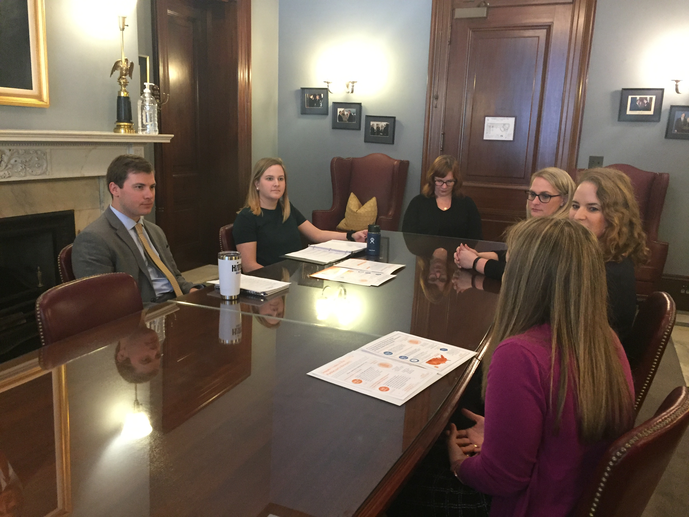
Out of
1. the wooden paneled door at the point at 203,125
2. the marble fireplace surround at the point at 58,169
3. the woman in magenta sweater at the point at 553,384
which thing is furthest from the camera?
the wooden paneled door at the point at 203,125

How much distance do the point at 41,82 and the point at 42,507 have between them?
110 inches

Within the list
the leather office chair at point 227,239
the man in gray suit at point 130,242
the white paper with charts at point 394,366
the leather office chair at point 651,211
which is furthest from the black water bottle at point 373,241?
the leather office chair at point 651,211

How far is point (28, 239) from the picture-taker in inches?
129

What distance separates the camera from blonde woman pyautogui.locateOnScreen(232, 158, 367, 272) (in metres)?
2.73

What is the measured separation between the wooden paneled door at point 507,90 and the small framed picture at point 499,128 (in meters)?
0.03

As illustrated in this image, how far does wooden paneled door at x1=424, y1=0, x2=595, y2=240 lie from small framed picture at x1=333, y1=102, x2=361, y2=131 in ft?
2.24

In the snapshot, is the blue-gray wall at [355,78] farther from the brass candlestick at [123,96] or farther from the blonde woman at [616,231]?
the blonde woman at [616,231]

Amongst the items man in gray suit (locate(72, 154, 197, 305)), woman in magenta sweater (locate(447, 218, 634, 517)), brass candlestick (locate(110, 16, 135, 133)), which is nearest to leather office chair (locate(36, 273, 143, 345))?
man in gray suit (locate(72, 154, 197, 305))

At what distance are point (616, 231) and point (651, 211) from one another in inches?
114

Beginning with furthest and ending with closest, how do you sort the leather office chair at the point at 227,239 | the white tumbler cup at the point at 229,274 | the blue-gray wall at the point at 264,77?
the blue-gray wall at the point at 264,77
the leather office chair at the point at 227,239
the white tumbler cup at the point at 229,274

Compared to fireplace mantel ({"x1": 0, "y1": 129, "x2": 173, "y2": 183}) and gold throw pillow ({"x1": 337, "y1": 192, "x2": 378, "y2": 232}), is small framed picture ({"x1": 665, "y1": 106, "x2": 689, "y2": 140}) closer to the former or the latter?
gold throw pillow ({"x1": 337, "y1": 192, "x2": 378, "y2": 232})

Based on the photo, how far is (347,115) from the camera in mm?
5320

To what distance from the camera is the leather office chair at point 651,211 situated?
423 cm

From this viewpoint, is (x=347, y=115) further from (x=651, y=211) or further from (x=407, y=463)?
(x=407, y=463)
